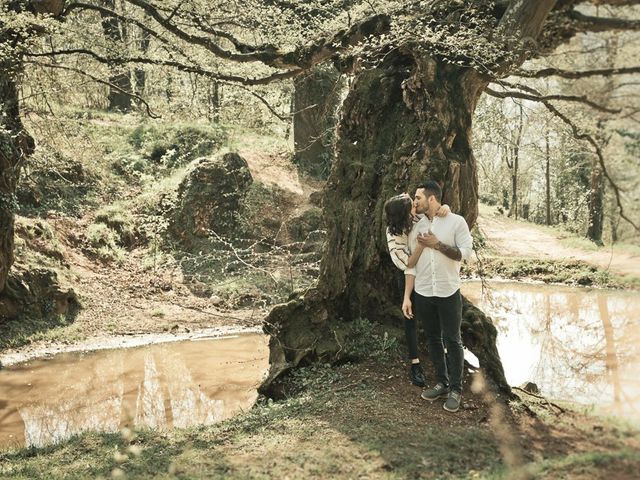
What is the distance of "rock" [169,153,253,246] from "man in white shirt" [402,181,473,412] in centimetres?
1097

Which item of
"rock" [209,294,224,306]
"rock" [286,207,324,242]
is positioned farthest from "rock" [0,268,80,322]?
"rock" [286,207,324,242]

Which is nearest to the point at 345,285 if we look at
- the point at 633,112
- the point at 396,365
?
the point at 396,365

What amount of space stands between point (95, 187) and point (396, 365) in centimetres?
1291

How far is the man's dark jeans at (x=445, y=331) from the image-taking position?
205 inches

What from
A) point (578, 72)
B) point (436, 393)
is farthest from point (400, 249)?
point (578, 72)

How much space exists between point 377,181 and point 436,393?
270cm

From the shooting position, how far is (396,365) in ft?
20.7

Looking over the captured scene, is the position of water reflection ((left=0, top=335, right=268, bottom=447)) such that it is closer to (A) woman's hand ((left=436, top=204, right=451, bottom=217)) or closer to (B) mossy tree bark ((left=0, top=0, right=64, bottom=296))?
(B) mossy tree bark ((left=0, top=0, right=64, bottom=296))

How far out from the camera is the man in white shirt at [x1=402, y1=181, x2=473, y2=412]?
204 inches

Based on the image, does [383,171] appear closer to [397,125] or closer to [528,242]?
[397,125]

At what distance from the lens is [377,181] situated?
23.1 ft

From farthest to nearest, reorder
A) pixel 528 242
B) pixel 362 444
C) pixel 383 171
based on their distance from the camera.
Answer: pixel 528 242
pixel 383 171
pixel 362 444

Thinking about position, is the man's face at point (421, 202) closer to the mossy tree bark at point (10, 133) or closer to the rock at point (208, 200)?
the mossy tree bark at point (10, 133)

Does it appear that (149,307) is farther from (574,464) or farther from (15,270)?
(574,464)
